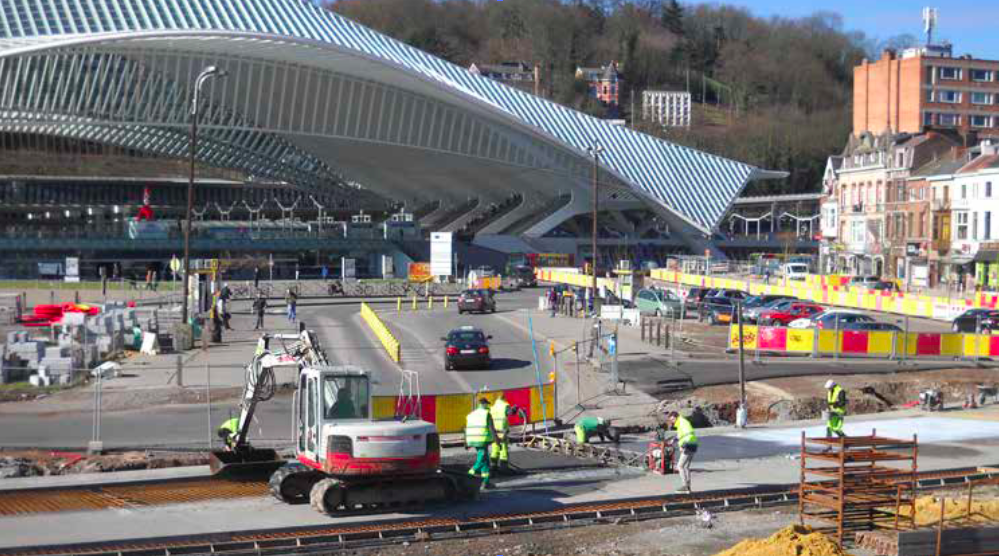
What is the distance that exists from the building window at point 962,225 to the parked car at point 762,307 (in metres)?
27.8

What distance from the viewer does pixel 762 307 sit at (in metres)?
49.1

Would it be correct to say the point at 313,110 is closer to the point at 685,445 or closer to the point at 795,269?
the point at 795,269

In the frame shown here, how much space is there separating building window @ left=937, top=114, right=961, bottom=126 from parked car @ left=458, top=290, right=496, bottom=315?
67682mm

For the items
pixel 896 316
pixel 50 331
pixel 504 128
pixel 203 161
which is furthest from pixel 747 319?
pixel 203 161

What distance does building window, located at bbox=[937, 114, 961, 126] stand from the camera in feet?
360

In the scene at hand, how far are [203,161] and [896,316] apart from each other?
2276 inches

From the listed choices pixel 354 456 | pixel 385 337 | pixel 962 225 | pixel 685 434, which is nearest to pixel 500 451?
pixel 685 434

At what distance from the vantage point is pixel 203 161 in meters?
94.9

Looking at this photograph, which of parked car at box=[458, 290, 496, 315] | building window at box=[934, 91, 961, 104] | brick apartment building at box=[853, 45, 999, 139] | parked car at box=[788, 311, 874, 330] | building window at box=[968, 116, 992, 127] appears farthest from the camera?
building window at box=[968, 116, 992, 127]

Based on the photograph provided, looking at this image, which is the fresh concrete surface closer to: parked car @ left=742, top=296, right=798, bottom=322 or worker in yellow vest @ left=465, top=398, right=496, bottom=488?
worker in yellow vest @ left=465, top=398, right=496, bottom=488

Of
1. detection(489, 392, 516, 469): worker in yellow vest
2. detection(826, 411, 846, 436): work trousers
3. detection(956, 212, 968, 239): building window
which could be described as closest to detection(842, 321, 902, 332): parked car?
detection(826, 411, 846, 436): work trousers

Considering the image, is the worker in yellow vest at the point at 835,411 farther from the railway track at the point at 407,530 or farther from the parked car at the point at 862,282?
the parked car at the point at 862,282

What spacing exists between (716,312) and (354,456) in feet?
101

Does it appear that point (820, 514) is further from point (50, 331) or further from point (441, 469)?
point (50, 331)
